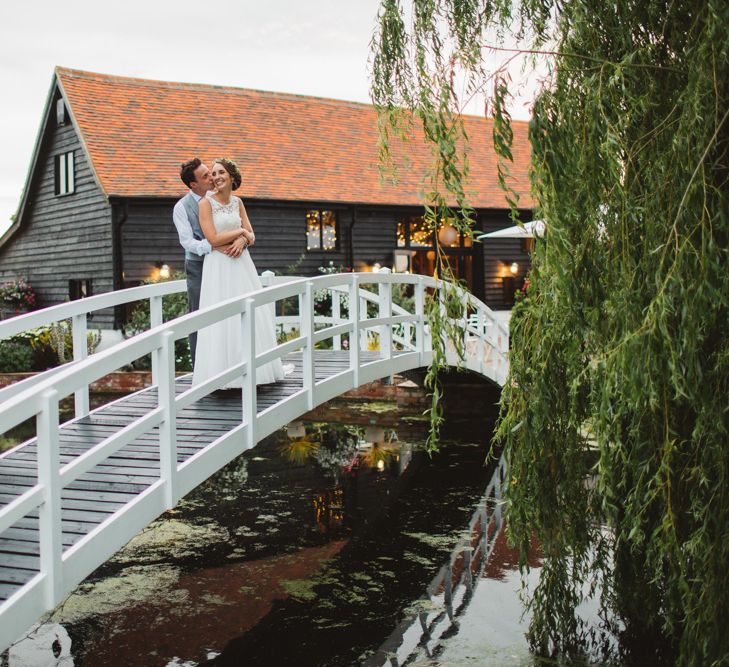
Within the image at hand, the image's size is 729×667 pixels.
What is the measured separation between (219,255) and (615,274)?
3853mm

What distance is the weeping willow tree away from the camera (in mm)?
4508

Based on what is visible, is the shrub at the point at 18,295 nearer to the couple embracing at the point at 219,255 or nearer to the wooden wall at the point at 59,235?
the wooden wall at the point at 59,235

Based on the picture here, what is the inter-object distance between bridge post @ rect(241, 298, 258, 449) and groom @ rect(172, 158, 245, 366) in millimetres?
1363

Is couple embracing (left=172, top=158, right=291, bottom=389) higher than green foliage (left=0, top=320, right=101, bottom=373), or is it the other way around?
couple embracing (left=172, top=158, right=291, bottom=389)

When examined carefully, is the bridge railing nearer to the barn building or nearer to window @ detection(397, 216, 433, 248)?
the barn building

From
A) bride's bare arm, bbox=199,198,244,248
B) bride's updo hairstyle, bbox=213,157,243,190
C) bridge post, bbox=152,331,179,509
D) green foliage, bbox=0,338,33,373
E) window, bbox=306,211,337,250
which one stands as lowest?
green foliage, bbox=0,338,33,373

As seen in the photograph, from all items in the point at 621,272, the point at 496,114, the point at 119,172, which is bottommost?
the point at 621,272

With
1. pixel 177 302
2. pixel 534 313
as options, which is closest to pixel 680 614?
pixel 534 313

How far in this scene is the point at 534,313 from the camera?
5.85 m

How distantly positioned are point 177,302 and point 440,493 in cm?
990

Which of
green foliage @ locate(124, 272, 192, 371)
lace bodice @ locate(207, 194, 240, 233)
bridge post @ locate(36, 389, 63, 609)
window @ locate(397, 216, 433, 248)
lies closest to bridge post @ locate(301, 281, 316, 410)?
lace bodice @ locate(207, 194, 240, 233)

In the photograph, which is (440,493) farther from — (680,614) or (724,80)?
(724,80)

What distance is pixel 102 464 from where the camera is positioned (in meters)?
6.16

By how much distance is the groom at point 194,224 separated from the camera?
7.76 metres
